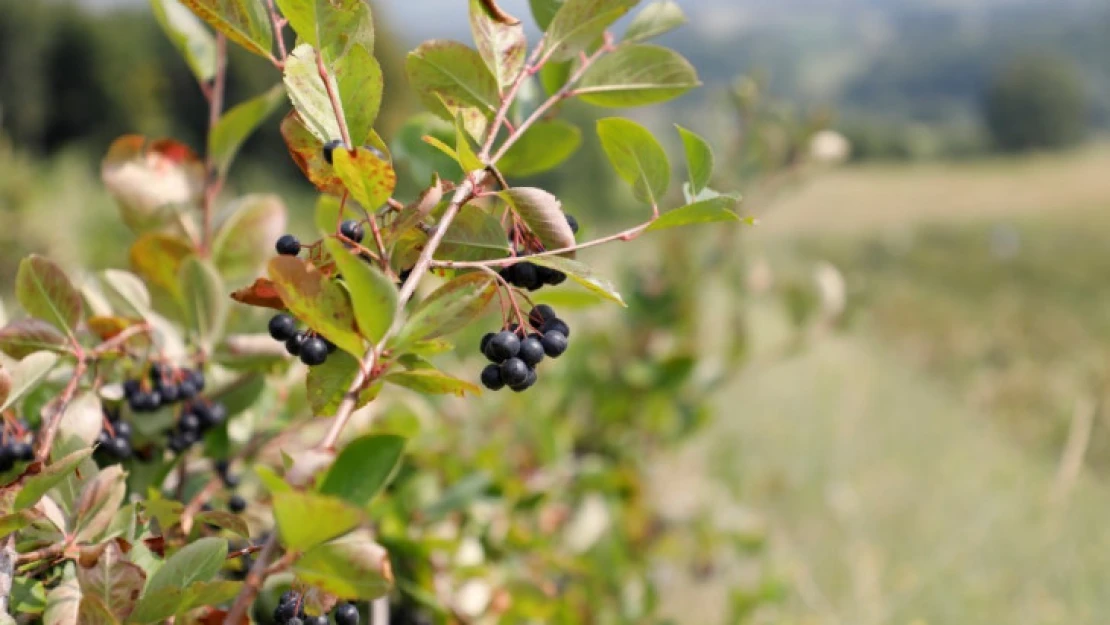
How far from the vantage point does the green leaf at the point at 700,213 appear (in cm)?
46

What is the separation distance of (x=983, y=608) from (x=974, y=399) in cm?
303

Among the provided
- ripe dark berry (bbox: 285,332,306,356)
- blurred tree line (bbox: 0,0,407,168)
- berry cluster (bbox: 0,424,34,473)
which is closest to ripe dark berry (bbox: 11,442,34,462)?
berry cluster (bbox: 0,424,34,473)

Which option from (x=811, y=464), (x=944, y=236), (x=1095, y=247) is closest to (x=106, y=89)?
(x=944, y=236)

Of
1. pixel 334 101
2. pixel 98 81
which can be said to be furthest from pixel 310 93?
pixel 98 81

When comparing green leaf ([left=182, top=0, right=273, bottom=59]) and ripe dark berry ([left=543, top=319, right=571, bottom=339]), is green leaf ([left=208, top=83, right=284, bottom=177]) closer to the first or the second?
green leaf ([left=182, top=0, right=273, bottom=59])

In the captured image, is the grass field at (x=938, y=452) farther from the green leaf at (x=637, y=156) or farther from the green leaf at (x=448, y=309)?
the green leaf at (x=448, y=309)

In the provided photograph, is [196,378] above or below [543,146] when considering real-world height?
below

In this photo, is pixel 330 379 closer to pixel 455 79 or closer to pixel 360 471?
pixel 360 471

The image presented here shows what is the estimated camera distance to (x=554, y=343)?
1.66 ft

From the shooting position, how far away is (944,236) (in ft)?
36.7

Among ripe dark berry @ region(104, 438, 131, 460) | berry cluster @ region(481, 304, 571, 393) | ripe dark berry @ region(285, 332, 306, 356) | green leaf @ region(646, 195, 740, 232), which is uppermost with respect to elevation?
green leaf @ region(646, 195, 740, 232)

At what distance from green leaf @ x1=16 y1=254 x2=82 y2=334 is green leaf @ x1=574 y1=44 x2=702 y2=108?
1.24 ft

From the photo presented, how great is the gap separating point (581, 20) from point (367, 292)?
0.21m

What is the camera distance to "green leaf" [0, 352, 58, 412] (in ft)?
1.81
